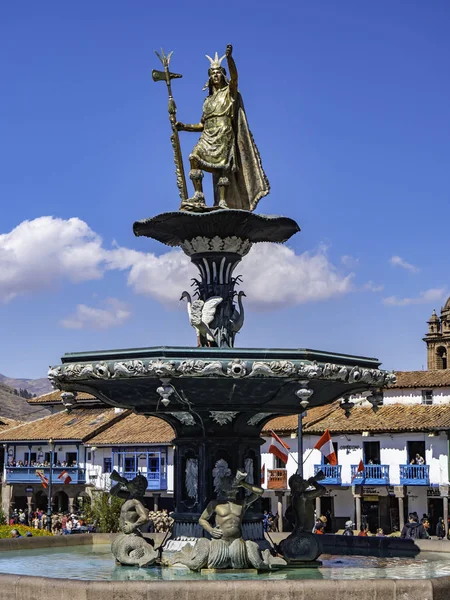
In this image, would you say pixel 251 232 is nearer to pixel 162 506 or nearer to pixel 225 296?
pixel 225 296

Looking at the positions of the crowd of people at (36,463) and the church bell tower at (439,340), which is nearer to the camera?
the crowd of people at (36,463)

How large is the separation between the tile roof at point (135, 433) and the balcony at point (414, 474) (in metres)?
15.8

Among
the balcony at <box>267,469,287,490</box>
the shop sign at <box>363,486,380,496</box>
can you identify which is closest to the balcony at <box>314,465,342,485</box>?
the shop sign at <box>363,486,380,496</box>

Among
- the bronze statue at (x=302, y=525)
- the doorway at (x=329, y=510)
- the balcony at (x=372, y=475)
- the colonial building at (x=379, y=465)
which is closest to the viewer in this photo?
the bronze statue at (x=302, y=525)

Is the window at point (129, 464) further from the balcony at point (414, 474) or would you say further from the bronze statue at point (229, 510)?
the bronze statue at point (229, 510)

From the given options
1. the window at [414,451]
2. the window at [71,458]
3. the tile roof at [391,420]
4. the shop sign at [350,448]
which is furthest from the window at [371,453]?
the window at [71,458]

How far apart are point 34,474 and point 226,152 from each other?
58.4 m

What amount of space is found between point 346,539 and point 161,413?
16.5 ft

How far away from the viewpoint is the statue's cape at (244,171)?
18766mm

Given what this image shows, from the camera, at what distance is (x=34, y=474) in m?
73.4

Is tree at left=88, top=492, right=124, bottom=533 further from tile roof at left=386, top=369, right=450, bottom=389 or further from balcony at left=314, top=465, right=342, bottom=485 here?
tile roof at left=386, top=369, right=450, bottom=389

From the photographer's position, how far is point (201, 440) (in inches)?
687

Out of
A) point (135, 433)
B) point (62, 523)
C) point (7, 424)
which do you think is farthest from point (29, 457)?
point (62, 523)

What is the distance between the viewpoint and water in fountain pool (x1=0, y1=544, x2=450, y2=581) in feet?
48.2
